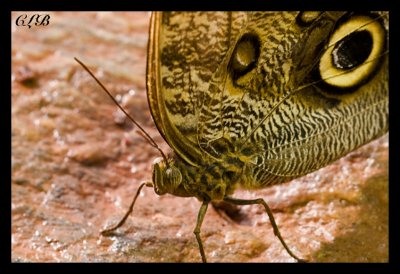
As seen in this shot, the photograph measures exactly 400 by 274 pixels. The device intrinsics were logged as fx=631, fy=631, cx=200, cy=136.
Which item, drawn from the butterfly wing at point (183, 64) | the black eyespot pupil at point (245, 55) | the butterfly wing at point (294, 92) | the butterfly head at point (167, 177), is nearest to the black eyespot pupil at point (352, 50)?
the butterfly wing at point (294, 92)

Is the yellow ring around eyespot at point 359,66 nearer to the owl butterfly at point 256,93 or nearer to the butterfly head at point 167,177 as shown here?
the owl butterfly at point 256,93

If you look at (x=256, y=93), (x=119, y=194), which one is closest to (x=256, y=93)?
(x=256, y=93)

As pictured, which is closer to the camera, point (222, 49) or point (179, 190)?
point (222, 49)

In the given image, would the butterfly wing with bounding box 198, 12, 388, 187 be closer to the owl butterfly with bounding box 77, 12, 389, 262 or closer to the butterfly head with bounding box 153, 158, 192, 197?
the owl butterfly with bounding box 77, 12, 389, 262

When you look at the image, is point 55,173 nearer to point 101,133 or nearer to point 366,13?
point 101,133

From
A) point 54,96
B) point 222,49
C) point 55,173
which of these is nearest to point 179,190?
point 222,49

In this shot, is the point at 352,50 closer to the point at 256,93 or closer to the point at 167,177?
the point at 256,93
